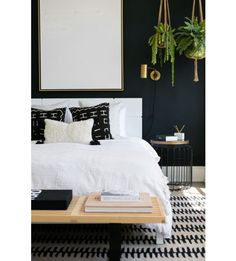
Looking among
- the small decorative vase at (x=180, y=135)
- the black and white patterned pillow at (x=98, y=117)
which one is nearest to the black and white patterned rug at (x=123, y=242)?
the black and white patterned pillow at (x=98, y=117)

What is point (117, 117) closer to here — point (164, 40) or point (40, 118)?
point (40, 118)

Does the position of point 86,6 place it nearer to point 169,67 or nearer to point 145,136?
point 169,67

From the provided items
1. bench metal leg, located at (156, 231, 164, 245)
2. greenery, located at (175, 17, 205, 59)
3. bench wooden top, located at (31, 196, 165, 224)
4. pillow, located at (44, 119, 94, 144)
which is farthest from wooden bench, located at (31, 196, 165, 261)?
greenery, located at (175, 17, 205, 59)

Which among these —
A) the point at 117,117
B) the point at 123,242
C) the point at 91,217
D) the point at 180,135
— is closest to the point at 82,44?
the point at 117,117

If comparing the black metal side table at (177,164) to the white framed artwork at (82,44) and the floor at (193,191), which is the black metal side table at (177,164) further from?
the white framed artwork at (82,44)

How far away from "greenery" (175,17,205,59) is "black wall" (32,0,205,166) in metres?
0.30

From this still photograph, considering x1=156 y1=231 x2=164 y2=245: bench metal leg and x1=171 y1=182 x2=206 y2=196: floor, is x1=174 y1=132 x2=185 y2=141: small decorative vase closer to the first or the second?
x1=171 y1=182 x2=206 y2=196: floor

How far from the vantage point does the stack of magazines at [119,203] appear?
178 centimetres

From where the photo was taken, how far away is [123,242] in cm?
240

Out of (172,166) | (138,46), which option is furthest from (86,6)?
(172,166)

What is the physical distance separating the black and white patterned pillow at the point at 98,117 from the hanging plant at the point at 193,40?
4.43 ft
